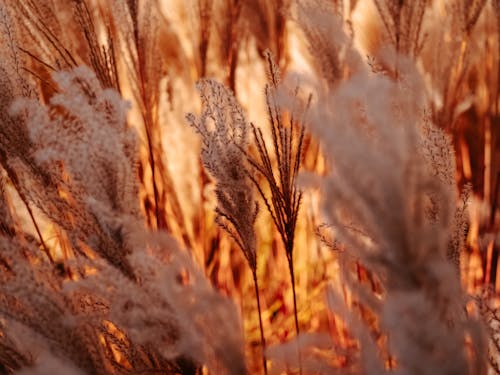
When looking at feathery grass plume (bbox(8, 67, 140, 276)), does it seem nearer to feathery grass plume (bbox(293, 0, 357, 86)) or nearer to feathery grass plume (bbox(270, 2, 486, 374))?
feathery grass plume (bbox(270, 2, 486, 374))

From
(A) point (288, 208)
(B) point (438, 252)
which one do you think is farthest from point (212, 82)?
(B) point (438, 252)

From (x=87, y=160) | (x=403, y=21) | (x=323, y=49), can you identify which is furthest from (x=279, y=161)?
(x=403, y=21)

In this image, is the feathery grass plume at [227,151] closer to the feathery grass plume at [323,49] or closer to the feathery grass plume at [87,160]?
the feathery grass plume at [87,160]

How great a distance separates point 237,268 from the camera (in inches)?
49.7

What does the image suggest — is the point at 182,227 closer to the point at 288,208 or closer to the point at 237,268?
the point at 237,268

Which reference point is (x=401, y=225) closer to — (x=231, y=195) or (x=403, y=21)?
(x=231, y=195)

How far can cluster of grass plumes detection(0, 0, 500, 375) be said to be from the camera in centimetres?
50

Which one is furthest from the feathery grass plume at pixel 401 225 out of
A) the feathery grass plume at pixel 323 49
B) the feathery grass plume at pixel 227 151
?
the feathery grass plume at pixel 323 49

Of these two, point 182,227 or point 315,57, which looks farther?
point 182,227

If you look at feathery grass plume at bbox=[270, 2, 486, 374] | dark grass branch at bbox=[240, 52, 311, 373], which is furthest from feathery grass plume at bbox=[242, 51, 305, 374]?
feathery grass plume at bbox=[270, 2, 486, 374]

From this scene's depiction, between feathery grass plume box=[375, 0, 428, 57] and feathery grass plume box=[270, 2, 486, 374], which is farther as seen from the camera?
feathery grass plume box=[375, 0, 428, 57]

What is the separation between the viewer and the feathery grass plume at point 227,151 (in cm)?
64

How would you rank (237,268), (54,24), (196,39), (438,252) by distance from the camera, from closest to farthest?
(438,252)
(54,24)
(196,39)
(237,268)

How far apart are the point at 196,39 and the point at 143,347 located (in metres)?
0.65
